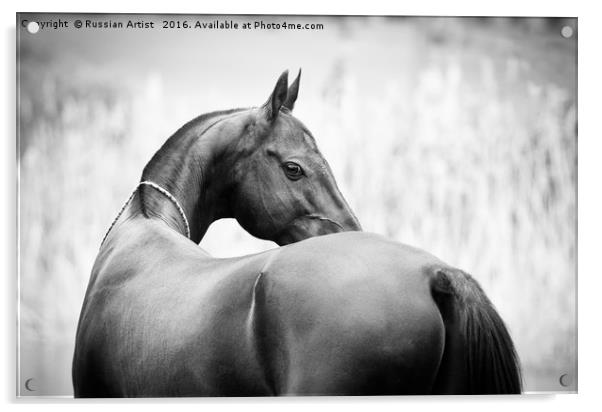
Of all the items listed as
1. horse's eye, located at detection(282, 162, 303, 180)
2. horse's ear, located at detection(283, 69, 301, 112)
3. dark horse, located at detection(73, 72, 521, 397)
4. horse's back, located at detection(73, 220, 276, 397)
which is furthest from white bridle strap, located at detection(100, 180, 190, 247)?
horse's ear, located at detection(283, 69, 301, 112)

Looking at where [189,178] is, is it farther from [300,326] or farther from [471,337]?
[471,337]

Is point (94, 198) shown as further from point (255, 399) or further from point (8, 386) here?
Answer: point (255, 399)

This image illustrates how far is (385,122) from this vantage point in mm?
3033

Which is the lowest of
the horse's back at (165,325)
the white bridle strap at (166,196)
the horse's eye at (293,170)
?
the horse's back at (165,325)

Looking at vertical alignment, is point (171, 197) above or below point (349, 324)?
above

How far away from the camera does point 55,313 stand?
9.36ft

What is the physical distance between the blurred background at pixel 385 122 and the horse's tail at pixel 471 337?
1.09m

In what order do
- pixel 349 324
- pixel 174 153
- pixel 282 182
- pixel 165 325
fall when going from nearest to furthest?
1. pixel 349 324
2. pixel 165 325
3. pixel 282 182
4. pixel 174 153

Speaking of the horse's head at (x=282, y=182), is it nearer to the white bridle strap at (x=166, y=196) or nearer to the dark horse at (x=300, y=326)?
the white bridle strap at (x=166, y=196)

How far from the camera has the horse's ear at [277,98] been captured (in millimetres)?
2868

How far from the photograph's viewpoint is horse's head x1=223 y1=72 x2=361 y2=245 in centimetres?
285
